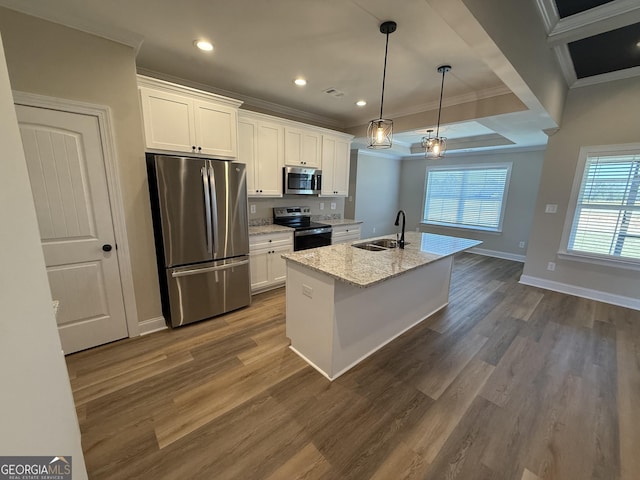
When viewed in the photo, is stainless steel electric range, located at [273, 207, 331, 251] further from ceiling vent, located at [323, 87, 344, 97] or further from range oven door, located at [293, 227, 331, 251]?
ceiling vent, located at [323, 87, 344, 97]

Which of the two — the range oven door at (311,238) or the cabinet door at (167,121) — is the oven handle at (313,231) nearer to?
the range oven door at (311,238)

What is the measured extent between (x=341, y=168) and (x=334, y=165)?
0.64ft

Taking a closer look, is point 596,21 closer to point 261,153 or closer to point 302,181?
point 302,181

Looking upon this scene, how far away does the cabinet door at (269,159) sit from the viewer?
3623 millimetres

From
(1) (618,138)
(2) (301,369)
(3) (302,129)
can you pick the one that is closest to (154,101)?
(3) (302,129)

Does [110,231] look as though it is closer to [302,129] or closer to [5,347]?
[5,347]

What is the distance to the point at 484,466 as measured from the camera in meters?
1.45

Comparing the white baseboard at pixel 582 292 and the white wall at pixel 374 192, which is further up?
the white wall at pixel 374 192

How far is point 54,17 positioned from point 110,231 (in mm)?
1611

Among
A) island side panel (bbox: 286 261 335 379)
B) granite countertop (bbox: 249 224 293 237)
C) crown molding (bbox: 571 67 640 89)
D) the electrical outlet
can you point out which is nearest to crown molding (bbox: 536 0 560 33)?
crown molding (bbox: 571 67 640 89)

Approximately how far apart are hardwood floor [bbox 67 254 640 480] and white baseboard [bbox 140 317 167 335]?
0.31 feet

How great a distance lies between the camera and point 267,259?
143 inches

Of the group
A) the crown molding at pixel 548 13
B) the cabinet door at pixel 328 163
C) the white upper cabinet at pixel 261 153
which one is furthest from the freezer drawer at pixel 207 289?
the crown molding at pixel 548 13

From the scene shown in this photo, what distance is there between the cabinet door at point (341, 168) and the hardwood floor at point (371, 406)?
2804 millimetres
